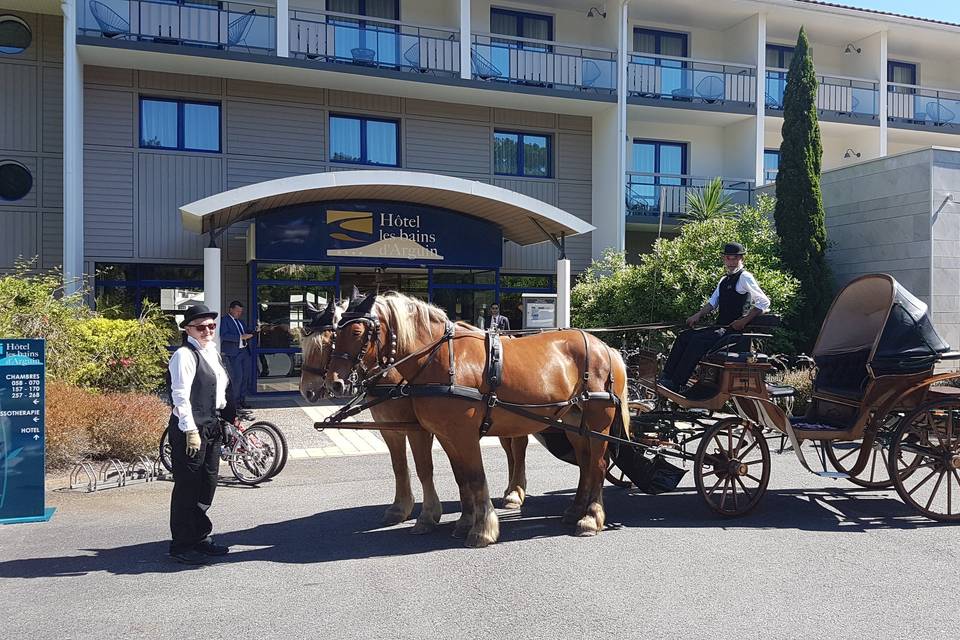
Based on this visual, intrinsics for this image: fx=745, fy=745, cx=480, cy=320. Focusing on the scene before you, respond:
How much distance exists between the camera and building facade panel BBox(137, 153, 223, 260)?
16172 mm

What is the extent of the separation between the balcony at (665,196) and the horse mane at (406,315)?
14.8 meters

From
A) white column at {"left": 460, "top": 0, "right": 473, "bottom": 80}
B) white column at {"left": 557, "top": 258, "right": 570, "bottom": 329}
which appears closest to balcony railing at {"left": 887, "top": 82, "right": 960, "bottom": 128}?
white column at {"left": 460, "top": 0, "right": 473, "bottom": 80}

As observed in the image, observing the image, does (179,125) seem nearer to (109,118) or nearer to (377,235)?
(109,118)

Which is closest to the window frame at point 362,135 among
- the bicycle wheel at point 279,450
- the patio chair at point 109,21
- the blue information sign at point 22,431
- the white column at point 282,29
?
the white column at point 282,29

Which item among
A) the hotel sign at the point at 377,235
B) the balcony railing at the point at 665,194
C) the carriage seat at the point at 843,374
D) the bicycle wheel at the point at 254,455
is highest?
the balcony railing at the point at 665,194

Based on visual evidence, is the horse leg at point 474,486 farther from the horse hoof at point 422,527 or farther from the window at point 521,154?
the window at point 521,154

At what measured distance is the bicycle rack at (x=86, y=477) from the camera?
25.2ft

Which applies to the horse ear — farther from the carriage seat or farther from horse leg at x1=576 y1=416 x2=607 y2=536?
the carriage seat

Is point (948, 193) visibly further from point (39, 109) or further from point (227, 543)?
point (39, 109)

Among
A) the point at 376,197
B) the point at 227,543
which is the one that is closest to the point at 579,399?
the point at 227,543

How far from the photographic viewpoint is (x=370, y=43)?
669 inches

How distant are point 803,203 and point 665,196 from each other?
15.4 feet

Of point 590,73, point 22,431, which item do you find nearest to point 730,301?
point 22,431

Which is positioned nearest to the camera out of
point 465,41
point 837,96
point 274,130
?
point 274,130
